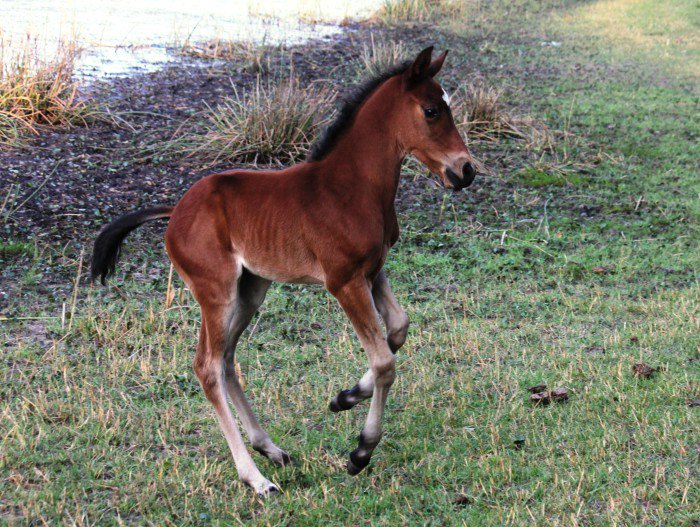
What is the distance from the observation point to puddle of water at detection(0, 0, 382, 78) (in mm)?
A: 13180

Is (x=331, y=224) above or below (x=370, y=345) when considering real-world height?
above

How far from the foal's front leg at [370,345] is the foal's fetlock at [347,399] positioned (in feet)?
0.85

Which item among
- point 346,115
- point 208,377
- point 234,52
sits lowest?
point 234,52

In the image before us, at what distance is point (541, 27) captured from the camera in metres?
19.2

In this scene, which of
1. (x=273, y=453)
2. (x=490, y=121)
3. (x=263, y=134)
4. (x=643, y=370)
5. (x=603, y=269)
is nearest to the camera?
(x=273, y=453)

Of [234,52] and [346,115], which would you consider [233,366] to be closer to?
[346,115]

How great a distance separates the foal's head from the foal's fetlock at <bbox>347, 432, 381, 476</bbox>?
1.36m

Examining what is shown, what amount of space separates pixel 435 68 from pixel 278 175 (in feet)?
3.25

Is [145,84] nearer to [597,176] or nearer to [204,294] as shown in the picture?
[597,176]

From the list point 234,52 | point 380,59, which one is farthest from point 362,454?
point 234,52

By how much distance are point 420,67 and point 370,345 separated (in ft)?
4.58

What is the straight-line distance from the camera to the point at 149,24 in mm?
16438

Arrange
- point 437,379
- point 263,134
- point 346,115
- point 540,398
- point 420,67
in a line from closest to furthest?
point 420,67 → point 346,115 → point 540,398 → point 437,379 → point 263,134

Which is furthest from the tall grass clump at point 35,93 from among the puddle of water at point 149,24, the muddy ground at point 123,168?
the puddle of water at point 149,24
